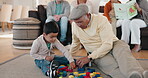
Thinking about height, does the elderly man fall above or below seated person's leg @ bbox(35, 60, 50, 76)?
above

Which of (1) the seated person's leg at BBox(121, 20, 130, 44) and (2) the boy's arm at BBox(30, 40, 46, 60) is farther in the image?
(1) the seated person's leg at BBox(121, 20, 130, 44)

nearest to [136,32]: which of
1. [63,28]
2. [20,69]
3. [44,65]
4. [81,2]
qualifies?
[81,2]

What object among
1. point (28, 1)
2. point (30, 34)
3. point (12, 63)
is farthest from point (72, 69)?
point (28, 1)

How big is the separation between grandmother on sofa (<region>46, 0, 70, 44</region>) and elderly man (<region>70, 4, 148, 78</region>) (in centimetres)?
106

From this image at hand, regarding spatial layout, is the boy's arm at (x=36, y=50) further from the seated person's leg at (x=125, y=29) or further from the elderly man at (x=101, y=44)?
the seated person's leg at (x=125, y=29)

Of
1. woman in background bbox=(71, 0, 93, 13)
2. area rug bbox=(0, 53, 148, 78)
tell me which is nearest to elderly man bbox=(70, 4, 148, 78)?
area rug bbox=(0, 53, 148, 78)

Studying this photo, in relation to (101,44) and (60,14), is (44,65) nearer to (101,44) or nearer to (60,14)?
(101,44)

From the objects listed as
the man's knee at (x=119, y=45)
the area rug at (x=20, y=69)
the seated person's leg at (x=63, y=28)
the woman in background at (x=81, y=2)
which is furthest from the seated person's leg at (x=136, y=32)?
the man's knee at (x=119, y=45)

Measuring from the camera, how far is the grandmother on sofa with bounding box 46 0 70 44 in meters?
2.74

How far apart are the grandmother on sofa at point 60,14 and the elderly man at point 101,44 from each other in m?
1.06

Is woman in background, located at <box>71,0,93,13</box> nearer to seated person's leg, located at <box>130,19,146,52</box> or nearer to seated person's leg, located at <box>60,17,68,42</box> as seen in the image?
seated person's leg, located at <box>60,17,68,42</box>

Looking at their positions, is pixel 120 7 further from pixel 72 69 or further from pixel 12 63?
pixel 12 63

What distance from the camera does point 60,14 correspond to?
2871 mm

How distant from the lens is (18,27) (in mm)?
2742
